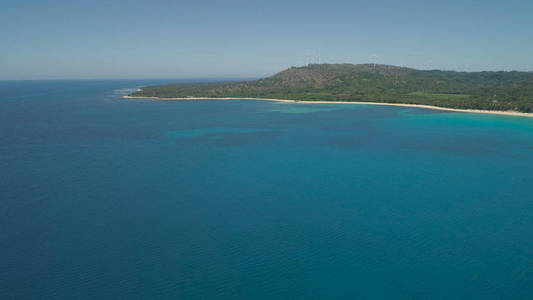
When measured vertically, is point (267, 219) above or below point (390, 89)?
below

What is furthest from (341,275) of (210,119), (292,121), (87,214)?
(210,119)

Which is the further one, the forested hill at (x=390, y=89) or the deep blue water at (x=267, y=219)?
the forested hill at (x=390, y=89)

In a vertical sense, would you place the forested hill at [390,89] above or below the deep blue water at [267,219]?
above

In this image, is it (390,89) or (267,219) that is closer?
(267,219)

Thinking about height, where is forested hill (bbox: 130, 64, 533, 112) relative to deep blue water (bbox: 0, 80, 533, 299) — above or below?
above

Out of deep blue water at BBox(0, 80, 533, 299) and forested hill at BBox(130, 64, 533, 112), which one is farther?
forested hill at BBox(130, 64, 533, 112)
